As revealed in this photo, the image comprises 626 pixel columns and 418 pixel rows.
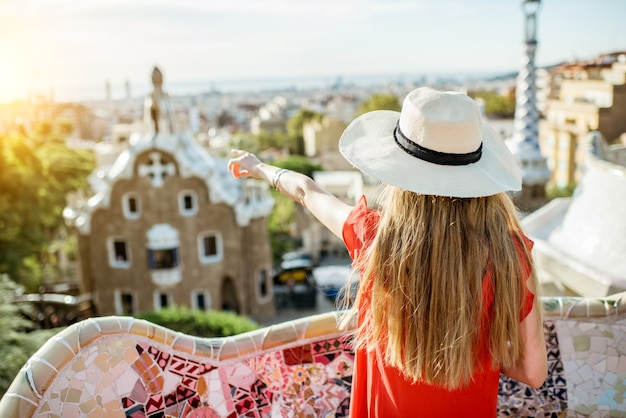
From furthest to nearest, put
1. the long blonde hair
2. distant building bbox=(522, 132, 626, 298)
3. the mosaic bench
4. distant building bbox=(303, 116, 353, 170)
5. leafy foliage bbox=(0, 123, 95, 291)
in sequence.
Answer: distant building bbox=(303, 116, 353, 170) → leafy foliage bbox=(0, 123, 95, 291) → distant building bbox=(522, 132, 626, 298) → the mosaic bench → the long blonde hair

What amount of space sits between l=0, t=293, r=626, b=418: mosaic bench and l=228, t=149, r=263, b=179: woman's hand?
794mm

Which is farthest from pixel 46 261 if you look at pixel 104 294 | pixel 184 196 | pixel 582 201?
pixel 582 201

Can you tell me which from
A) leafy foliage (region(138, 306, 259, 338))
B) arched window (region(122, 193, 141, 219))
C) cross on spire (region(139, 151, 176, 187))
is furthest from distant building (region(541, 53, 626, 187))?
leafy foliage (region(138, 306, 259, 338))

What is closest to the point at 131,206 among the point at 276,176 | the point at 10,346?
the point at 10,346

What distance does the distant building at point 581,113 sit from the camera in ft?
97.4

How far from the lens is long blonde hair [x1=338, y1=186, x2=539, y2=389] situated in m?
1.99

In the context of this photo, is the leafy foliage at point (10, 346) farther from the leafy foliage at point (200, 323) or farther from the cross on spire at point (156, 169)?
the cross on spire at point (156, 169)

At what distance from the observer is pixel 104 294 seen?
16719 millimetres

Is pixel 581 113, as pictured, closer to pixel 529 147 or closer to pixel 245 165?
pixel 529 147

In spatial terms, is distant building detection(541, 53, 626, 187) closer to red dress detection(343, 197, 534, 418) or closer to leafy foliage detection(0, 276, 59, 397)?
leafy foliage detection(0, 276, 59, 397)

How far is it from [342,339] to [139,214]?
13508mm

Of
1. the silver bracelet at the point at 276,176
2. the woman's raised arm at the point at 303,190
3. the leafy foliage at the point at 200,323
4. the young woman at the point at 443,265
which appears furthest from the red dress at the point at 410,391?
the leafy foliage at the point at 200,323

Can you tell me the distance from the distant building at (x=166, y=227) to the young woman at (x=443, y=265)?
45.4ft

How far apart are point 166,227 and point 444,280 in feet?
47.4
